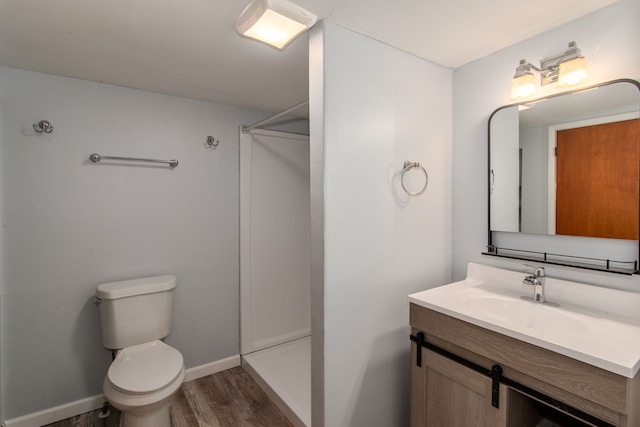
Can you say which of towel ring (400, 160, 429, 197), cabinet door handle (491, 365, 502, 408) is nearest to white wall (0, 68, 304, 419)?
towel ring (400, 160, 429, 197)

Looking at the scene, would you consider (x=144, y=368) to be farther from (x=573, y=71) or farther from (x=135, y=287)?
(x=573, y=71)

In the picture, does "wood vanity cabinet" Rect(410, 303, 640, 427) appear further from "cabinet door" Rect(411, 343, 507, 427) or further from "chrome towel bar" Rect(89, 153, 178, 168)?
"chrome towel bar" Rect(89, 153, 178, 168)

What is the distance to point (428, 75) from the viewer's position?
5.80 feet

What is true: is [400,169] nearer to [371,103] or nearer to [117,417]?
[371,103]

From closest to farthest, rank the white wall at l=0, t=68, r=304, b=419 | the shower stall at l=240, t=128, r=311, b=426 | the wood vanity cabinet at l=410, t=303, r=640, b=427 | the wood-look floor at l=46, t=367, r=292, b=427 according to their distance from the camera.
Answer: the wood vanity cabinet at l=410, t=303, r=640, b=427, the white wall at l=0, t=68, r=304, b=419, the wood-look floor at l=46, t=367, r=292, b=427, the shower stall at l=240, t=128, r=311, b=426

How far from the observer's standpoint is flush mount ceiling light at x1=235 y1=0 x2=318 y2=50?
1160mm

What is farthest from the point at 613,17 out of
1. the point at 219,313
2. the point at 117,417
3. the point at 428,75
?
the point at 117,417

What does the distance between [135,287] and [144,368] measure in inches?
19.8

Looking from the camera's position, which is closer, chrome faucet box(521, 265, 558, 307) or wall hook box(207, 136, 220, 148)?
chrome faucet box(521, 265, 558, 307)

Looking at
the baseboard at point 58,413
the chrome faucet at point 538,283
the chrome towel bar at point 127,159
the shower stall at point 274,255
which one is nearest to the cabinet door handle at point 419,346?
the chrome faucet at point 538,283

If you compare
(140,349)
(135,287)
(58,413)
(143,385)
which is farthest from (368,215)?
(58,413)

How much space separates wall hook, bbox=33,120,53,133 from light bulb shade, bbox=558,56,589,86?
273 cm

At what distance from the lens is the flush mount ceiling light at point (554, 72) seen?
1.28 metres

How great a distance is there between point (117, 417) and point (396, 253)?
Answer: 206 cm
